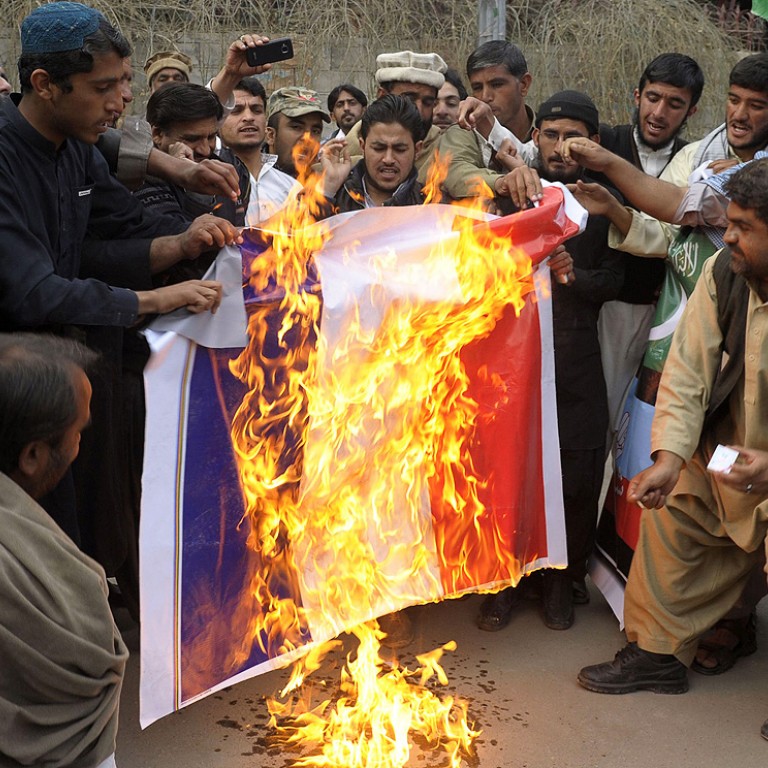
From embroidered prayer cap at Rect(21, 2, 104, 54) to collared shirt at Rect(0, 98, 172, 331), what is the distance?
8.9 inches

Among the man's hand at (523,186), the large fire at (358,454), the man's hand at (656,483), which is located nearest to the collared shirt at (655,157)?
the man's hand at (523,186)


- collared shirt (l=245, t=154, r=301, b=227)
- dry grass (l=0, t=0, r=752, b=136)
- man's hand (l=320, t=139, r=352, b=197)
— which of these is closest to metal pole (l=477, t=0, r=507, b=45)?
dry grass (l=0, t=0, r=752, b=136)

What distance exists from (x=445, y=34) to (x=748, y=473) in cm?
726

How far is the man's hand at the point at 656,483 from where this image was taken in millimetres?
3449

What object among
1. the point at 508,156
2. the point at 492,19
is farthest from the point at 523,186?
the point at 492,19

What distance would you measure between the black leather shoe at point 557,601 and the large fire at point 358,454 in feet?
2.31

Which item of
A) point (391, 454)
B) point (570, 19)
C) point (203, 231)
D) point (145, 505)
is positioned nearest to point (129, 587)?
point (145, 505)

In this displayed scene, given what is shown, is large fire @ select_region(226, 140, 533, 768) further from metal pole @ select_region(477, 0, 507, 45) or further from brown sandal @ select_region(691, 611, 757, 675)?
metal pole @ select_region(477, 0, 507, 45)

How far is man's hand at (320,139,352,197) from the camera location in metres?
4.46

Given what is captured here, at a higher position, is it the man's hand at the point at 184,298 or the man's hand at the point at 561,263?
the man's hand at the point at 184,298

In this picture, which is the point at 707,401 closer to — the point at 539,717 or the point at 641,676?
the point at 641,676

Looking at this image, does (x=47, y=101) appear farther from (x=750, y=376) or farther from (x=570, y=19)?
(x=570, y=19)

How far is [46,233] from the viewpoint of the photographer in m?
3.12

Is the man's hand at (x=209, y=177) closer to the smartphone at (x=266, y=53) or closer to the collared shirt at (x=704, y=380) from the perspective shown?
the smartphone at (x=266, y=53)
